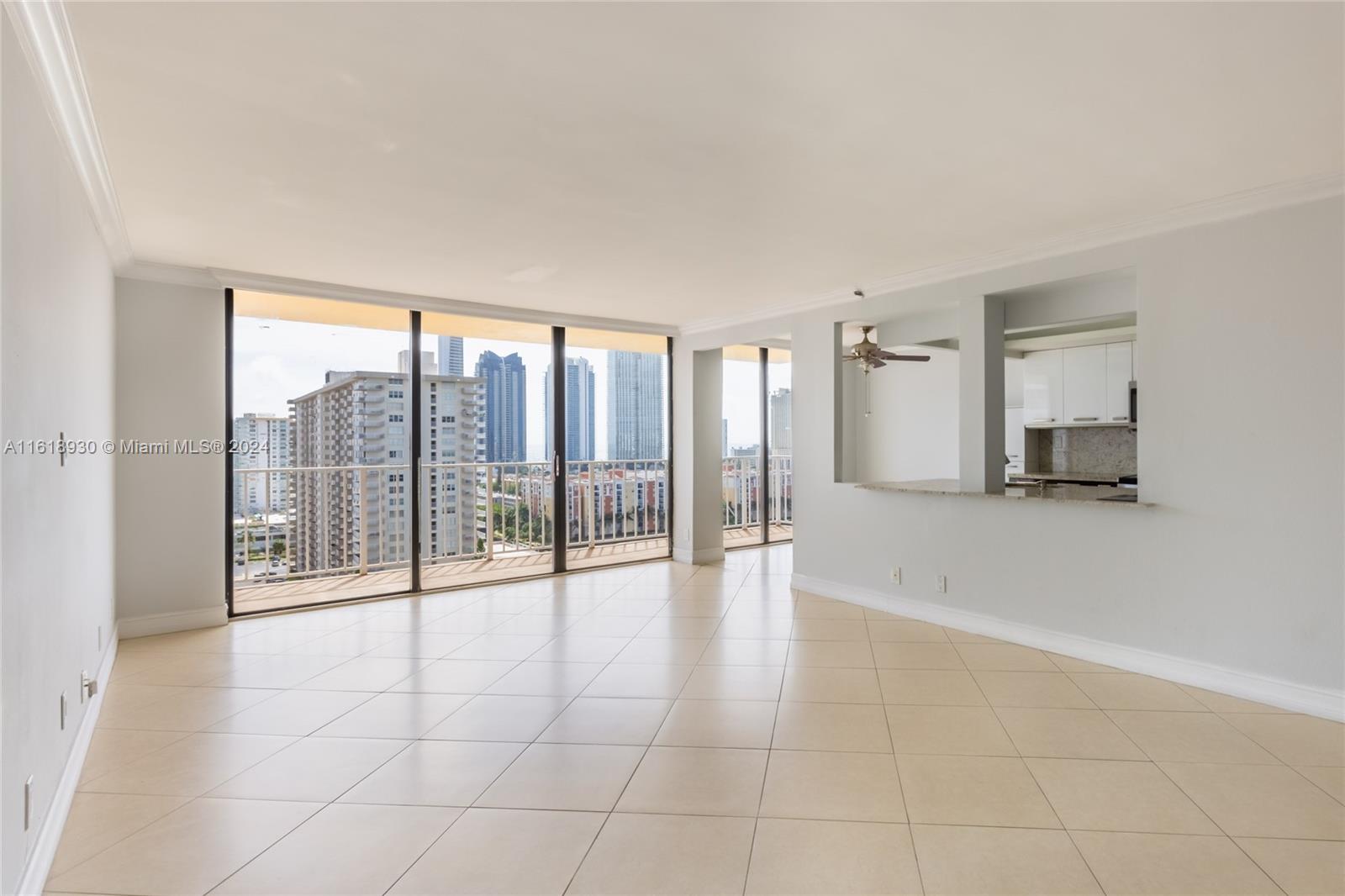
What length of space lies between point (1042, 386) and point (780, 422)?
3.14 m

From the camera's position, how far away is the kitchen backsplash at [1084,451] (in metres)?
6.28

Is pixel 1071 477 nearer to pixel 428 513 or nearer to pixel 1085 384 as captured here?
pixel 1085 384

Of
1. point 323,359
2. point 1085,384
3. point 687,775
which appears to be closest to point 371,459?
point 323,359

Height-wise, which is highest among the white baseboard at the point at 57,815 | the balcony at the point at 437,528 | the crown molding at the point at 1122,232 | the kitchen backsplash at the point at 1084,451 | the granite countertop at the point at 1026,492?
the crown molding at the point at 1122,232

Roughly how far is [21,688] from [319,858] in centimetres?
91

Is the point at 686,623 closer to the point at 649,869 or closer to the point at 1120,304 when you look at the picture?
the point at 649,869

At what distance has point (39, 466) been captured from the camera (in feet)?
6.68

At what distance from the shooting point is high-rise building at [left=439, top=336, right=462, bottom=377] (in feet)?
19.1

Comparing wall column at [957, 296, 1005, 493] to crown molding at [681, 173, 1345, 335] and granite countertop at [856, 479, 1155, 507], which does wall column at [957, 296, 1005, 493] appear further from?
crown molding at [681, 173, 1345, 335]

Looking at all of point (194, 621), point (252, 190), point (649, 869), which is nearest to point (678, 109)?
point (252, 190)

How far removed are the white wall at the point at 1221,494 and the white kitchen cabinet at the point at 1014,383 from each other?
2.87m

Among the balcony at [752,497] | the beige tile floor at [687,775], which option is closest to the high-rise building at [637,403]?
the balcony at [752,497]

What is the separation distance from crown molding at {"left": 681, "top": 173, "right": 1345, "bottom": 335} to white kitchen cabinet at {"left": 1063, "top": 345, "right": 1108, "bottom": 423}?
2633mm

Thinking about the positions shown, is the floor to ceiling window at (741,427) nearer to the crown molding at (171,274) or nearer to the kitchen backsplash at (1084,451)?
the kitchen backsplash at (1084,451)
